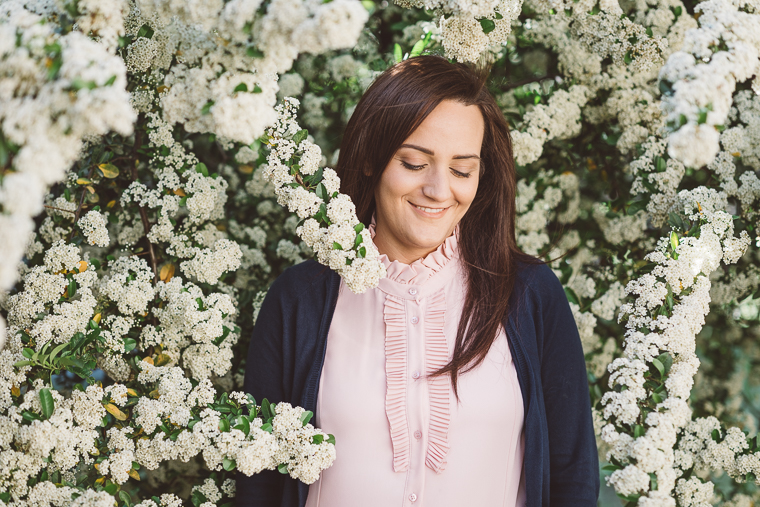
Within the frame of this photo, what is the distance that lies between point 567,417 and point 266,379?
976mm

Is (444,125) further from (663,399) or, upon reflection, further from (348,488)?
(348,488)

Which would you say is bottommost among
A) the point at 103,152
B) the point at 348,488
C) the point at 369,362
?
the point at 348,488

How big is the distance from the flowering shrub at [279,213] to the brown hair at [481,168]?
133mm

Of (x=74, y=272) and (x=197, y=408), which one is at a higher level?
(x=74, y=272)

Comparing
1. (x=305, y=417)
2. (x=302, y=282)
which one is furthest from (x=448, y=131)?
(x=305, y=417)

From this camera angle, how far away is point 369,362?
1.93m

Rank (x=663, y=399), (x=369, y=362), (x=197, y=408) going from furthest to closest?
(x=369, y=362)
(x=197, y=408)
(x=663, y=399)

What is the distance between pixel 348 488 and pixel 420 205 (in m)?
0.88

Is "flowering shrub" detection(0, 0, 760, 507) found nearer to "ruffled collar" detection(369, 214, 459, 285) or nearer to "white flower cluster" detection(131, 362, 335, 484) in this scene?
"white flower cluster" detection(131, 362, 335, 484)

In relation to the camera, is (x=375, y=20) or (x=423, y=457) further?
(x=375, y=20)

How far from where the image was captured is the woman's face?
188cm

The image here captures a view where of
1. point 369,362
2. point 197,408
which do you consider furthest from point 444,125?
point 197,408

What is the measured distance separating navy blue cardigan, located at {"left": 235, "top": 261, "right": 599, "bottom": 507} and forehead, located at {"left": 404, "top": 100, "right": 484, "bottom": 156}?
1.55 ft

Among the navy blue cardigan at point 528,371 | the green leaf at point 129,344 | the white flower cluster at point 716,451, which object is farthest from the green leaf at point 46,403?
the white flower cluster at point 716,451
